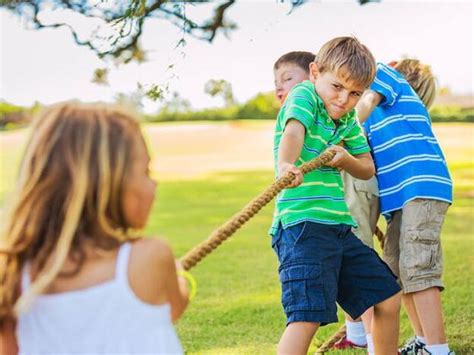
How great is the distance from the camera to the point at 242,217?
2.52 metres

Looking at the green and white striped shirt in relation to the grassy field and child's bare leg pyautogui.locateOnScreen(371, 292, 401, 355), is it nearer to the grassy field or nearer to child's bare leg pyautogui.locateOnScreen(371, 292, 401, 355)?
child's bare leg pyautogui.locateOnScreen(371, 292, 401, 355)

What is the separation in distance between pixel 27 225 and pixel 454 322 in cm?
308

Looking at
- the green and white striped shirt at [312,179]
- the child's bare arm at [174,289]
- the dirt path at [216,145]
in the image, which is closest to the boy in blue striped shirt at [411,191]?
the green and white striped shirt at [312,179]

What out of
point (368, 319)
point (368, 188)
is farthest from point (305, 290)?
point (368, 188)

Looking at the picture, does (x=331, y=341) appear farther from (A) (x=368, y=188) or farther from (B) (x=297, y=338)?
(B) (x=297, y=338)

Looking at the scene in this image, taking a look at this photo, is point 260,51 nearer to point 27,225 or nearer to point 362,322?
point 362,322

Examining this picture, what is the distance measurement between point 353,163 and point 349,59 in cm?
36

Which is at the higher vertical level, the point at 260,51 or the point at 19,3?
the point at 19,3

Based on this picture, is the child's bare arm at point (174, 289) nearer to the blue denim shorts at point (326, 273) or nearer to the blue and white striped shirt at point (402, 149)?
the blue denim shorts at point (326, 273)

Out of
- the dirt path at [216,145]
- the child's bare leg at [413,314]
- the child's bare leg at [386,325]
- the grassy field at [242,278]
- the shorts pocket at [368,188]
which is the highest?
the shorts pocket at [368,188]

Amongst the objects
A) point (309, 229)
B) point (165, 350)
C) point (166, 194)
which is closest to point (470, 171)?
point (166, 194)

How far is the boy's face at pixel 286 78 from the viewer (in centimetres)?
371

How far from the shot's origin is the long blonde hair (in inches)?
73.4

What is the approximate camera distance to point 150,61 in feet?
18.4
